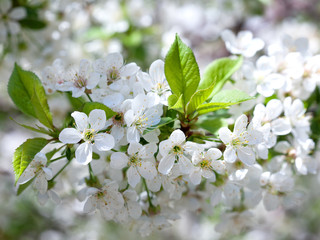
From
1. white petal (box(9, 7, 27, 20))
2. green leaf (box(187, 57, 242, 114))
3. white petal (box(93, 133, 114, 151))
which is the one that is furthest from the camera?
white petal (box(9, 7, 27, 20))

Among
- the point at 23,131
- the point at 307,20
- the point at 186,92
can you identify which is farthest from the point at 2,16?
the point at 307,20

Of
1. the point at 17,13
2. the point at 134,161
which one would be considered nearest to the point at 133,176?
the point at 134,161

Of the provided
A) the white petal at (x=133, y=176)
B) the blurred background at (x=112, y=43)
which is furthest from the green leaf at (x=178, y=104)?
the blurred background at (x=112, y=43)

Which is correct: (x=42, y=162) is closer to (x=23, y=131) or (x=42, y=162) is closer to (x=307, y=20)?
(x=23, y=131)

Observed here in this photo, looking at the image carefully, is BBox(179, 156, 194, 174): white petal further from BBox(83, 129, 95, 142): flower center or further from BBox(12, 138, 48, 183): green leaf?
BBox(12, 138, 48, 183): green leaf

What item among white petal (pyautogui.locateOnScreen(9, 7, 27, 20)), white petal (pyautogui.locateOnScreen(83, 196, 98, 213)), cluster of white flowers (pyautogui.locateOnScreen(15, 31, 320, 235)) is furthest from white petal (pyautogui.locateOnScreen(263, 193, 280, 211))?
white petal (pyautogui.locateOnScreen(9, 7, 27, 20))

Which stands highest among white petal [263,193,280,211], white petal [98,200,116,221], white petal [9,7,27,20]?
white petal [9,7,27,20]
